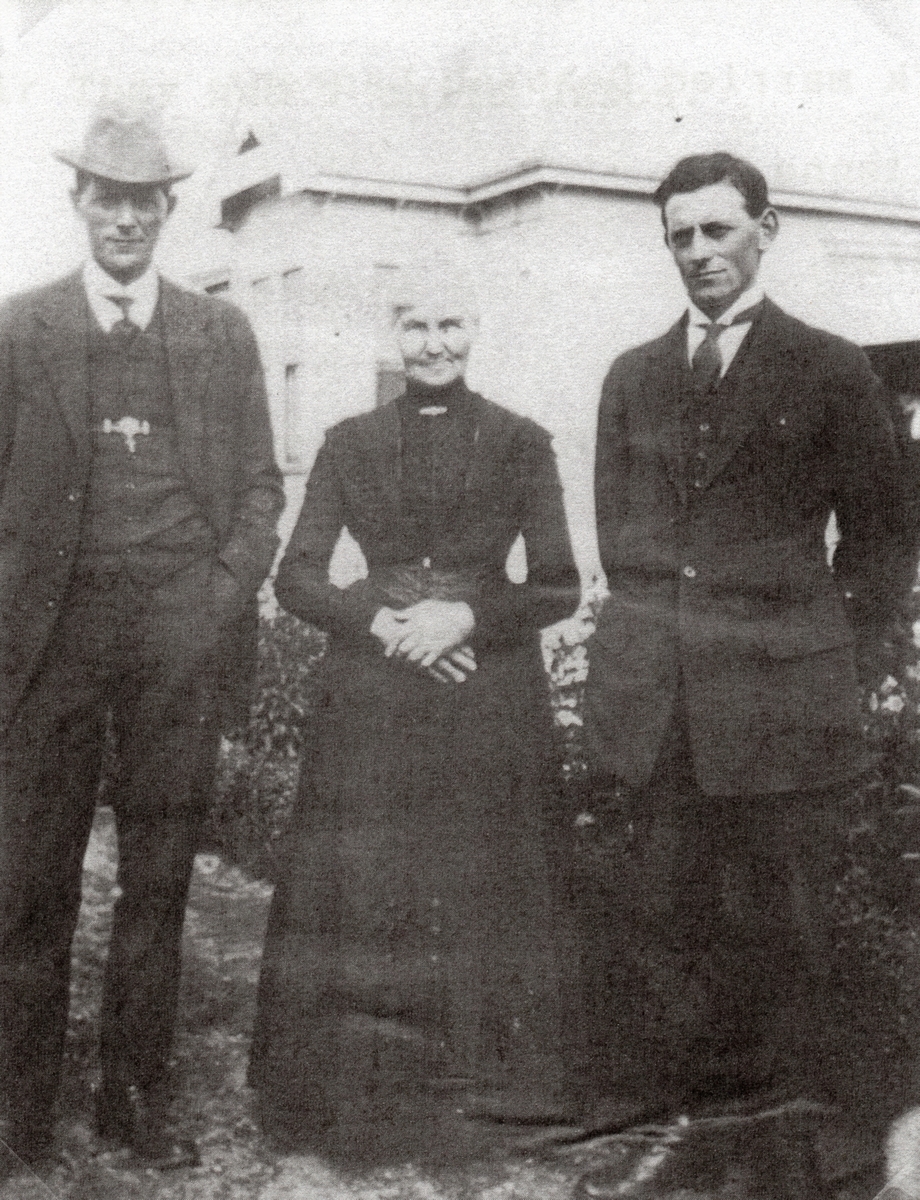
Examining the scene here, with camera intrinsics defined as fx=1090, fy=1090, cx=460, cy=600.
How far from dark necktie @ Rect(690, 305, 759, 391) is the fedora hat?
86 cm

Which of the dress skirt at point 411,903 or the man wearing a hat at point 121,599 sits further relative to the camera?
the dress skirt at point 411,903

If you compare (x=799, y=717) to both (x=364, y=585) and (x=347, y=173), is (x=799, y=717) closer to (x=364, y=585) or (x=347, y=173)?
(x=364, y=585)

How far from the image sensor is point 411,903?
5.81ft

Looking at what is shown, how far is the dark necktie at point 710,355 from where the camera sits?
5.60 feet

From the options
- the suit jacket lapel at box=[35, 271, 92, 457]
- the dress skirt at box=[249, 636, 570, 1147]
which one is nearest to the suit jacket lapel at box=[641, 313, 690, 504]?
the dress skirt at box=[249, 636, 570, 1147]

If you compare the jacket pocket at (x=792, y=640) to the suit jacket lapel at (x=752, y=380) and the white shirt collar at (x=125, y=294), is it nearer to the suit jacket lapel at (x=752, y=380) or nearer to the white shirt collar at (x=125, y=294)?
the suit jacket lapel at (x=752, y=380)

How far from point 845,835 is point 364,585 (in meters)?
0.94

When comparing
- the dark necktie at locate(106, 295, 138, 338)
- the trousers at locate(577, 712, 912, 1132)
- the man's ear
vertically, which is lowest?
the trousers at locate(577, 712, 912, 1132)

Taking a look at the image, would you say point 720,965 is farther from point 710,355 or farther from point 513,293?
point 513,293

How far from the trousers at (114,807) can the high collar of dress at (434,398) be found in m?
0.41

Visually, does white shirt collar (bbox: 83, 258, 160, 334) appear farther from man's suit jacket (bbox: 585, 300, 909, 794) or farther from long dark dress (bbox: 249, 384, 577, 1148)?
man's suit jacket (bbox: 585, 300, 909, 794)

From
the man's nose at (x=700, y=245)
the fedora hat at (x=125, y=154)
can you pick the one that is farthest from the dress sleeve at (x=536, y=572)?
the fedora hat at (x=125, y=154)

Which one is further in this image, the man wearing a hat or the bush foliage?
the bush foliage

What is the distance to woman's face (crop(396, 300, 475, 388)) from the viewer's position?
171 cm
